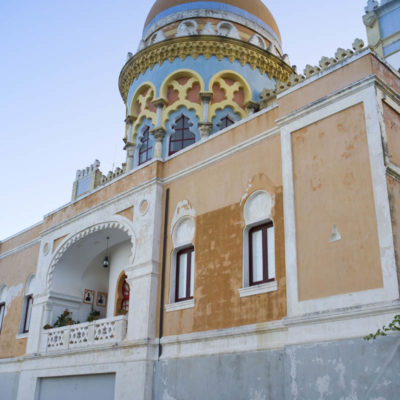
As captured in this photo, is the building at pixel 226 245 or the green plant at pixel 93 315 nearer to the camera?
the building at pixel 226 245

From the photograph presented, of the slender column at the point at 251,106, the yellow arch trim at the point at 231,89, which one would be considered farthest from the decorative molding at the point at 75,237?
the slender column at the point at 251,106

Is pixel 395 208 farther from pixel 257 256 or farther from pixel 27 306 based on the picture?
pixel 27 306

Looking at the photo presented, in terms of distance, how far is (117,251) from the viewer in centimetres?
1542

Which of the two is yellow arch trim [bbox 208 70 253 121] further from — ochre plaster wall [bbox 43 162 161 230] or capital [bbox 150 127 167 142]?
ochre plaster wall [bbox 43 162 161 230]

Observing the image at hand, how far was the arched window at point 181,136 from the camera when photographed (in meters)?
15.8

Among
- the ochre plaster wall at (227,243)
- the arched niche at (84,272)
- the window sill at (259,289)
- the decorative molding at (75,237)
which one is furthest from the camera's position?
the arched niche at (84,272)

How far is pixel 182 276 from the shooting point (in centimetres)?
1148

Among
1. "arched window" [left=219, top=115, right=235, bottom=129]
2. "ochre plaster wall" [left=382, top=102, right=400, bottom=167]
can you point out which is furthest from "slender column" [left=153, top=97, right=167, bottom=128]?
"ochre plaster wall" [left=382, top=102, right=400, bottom=167]

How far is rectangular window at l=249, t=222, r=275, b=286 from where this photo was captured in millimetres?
9703

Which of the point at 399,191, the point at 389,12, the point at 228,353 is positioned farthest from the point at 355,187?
the point at 389,12

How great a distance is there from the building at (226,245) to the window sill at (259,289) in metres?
0.05

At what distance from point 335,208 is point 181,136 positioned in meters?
8.25

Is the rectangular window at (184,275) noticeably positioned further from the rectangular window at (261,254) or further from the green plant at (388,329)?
the green plant at (388,329)

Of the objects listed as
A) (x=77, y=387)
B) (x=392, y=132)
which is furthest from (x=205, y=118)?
(x=77, y=387)
